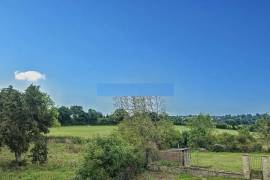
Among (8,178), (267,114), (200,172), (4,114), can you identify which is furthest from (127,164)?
(267,114)

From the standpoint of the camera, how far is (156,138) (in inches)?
998

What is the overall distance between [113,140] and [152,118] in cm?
1117

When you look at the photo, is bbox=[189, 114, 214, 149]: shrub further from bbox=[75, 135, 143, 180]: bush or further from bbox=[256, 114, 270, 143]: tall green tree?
bbox=[75, 135, 143, 180]: bush

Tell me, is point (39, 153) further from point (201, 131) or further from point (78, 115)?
point (78, 115)

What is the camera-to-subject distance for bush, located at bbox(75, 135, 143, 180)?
1498cm

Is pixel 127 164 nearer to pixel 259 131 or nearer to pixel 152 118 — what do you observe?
pixel 152 118

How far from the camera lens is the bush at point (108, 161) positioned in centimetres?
1498

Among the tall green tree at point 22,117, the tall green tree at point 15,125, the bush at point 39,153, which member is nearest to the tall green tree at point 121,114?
the tall green tree at point 22,117

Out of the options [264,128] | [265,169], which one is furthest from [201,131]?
[265,169]

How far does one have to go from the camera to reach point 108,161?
15195 mm

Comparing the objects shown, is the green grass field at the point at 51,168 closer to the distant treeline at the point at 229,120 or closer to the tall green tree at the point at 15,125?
the tall green tree at the point at 15,125

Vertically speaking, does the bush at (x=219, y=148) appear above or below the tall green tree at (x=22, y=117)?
below

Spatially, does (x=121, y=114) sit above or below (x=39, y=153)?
above

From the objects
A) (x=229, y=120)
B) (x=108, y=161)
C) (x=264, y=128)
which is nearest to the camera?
(x=108, y=161)
